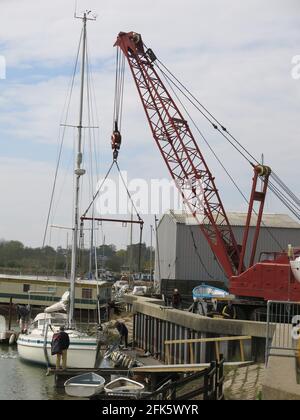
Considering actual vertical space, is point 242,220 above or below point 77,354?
above

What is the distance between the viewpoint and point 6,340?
34.3 m

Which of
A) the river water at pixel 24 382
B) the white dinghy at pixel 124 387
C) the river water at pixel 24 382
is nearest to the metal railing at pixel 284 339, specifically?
the white dinghy at pixel 124 387

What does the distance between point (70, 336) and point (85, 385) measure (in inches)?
213

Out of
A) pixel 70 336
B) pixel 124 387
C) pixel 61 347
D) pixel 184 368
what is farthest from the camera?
pixel 70 336

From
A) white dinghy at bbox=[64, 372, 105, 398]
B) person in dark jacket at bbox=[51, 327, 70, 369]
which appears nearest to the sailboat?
person in dark jacket at bbox=[51, 327, 70, 369]

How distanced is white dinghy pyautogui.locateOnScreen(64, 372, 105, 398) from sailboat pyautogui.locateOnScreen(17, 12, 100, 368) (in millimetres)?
3614

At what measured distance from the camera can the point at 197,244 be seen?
169 ft

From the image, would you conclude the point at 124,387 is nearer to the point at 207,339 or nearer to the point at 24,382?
the point at 207,339

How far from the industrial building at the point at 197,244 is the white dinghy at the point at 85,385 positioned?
2867cm

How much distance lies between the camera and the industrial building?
→ 168 ft

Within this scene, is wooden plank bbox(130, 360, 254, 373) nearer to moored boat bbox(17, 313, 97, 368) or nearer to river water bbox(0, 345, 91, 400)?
river water bbox(0, 345, 91, 400)

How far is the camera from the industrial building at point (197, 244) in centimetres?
5119

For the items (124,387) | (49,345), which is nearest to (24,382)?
(49,345)
